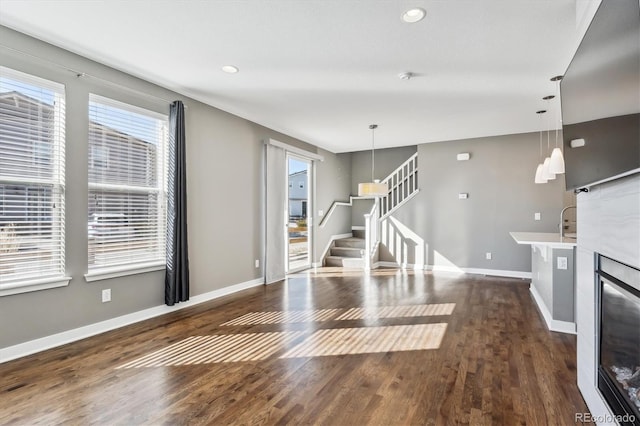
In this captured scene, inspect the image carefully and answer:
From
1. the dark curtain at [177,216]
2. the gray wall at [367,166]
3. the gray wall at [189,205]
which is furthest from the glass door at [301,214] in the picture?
the dark curtain at [177,216]

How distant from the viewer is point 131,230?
3.72 m

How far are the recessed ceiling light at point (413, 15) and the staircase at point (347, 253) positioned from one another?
5331 millimetres

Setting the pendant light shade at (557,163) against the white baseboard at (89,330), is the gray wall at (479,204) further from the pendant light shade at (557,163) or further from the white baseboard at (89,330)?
the white baseboard at (89,330)

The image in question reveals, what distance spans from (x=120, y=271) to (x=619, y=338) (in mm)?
4084

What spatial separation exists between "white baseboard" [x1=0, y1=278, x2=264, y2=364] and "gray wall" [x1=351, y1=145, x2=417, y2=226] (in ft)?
16.2

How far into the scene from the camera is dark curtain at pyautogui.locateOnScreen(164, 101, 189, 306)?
396 centimetres

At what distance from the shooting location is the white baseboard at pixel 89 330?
2.79 meters

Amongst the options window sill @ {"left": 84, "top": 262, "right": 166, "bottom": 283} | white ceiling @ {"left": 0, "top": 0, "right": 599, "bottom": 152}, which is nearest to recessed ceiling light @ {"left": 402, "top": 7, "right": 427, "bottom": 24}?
white ceiling @ {"left": 0, "top": 0, "right": 599, "bottom": 152}

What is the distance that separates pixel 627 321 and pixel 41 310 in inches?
165

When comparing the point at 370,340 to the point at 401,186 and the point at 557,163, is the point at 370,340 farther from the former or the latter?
the point at 401,186

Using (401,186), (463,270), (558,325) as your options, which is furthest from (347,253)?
(558,325)

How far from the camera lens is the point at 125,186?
3637mm

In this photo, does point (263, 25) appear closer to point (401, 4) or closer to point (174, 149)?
point (401, 4)

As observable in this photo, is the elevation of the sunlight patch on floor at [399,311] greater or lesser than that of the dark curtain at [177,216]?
lesser
